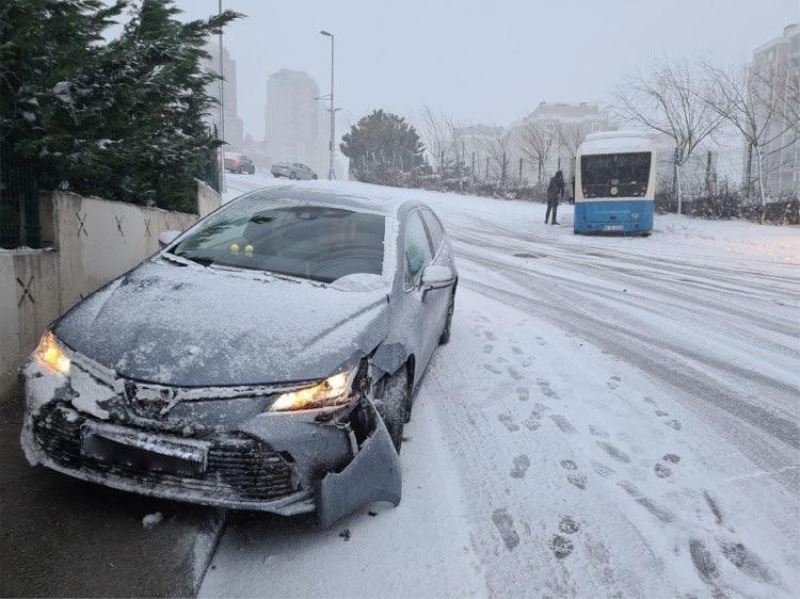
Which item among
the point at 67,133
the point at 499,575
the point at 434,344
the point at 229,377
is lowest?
the point at 499,575

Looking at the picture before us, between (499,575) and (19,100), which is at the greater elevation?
(19,100)

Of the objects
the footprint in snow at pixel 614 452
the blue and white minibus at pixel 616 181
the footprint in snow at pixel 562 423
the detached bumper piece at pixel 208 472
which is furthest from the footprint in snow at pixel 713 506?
the blue and white minibus at pixel 616 181

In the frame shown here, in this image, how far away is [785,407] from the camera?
4.23 metres

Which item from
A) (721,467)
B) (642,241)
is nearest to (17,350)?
(721,467)

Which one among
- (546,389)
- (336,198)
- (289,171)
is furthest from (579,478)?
(289,171)

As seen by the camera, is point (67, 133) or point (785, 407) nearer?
point (67, 133)

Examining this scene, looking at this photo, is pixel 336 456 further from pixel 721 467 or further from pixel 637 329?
pixel 637 329

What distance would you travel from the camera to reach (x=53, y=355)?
2561 millimetres

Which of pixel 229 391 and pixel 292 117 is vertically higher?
pixel 292 117

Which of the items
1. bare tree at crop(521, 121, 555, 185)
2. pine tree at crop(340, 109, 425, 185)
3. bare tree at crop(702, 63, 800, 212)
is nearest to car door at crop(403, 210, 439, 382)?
bare tree at crop(702, 63, 800, 212)

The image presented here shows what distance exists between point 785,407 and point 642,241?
549 inches

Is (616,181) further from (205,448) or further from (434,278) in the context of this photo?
(205,448)

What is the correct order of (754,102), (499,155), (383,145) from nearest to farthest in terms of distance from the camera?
(754,102)
(499,155)
(383,145)

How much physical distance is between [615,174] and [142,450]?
17162 mm
